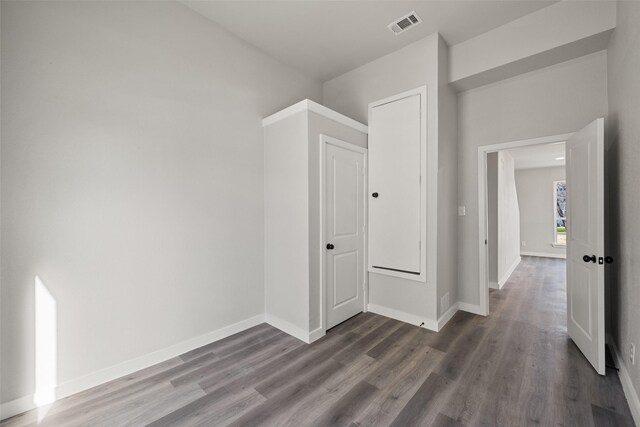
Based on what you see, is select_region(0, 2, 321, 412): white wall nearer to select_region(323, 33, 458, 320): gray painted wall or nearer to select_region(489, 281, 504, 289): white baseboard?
select_region(323, 33, 458, 320): gray painted wall

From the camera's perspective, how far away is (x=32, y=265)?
181 centimetres

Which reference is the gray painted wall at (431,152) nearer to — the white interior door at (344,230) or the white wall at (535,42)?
the white wall at (535,42)

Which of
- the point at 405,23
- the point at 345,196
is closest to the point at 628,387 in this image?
the point at 345,196

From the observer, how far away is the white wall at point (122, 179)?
1.78 m

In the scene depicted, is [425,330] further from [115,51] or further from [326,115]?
[115,51]

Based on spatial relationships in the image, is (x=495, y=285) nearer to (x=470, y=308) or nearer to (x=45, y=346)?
(x=470, y=308)

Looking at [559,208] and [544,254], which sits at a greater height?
[559,208]

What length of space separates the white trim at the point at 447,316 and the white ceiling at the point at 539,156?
364cm

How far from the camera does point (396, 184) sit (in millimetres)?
3246

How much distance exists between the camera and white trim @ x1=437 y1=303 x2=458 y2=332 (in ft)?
9.88

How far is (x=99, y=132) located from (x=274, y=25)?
1.97 metres

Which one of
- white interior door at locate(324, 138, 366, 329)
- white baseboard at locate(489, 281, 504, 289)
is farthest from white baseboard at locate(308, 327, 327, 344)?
white baseboard at locate(489, 281, 504, 289)

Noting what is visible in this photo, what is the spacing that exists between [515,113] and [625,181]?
4.79 feet

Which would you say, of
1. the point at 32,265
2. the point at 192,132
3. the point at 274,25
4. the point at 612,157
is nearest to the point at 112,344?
the point at 32,265
